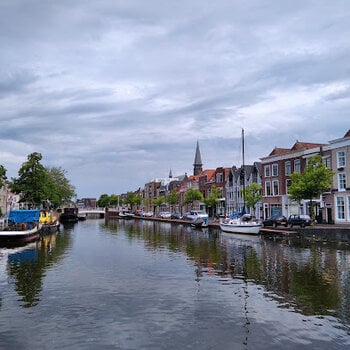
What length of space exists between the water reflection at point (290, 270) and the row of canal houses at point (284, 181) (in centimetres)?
1626

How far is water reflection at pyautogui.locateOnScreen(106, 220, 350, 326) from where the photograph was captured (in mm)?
17453

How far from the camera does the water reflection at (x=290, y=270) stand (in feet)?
57.3

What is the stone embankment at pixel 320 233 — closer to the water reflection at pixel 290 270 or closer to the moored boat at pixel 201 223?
the water reflection at pixel 290 270

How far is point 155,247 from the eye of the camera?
4141 centimetres

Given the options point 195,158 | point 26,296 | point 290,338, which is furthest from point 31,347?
point 195,158

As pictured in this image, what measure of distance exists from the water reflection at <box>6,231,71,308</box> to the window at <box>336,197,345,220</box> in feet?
121

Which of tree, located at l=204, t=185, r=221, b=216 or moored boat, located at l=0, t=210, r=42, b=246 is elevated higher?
tree, located at l=204, t=185, r=221, b=216

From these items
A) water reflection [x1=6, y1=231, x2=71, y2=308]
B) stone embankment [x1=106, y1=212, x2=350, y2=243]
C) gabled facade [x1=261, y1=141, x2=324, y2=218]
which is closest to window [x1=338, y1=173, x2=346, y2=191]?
gabled facade [x1=261, y1=141, x2=324, y2=218]

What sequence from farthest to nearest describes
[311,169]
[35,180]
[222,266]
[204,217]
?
[204,217]
[35,180]
[311,169]
[222,266]

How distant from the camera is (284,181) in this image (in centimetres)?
6925

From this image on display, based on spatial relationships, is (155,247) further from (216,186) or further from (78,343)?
(216,186)

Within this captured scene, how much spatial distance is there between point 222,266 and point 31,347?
17.4m

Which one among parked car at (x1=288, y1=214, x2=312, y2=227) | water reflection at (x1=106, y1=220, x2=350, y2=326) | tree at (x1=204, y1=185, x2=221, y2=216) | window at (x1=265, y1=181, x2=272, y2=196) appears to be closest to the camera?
water reflection at (x1=106, y1=220, x2=350, y2=326)

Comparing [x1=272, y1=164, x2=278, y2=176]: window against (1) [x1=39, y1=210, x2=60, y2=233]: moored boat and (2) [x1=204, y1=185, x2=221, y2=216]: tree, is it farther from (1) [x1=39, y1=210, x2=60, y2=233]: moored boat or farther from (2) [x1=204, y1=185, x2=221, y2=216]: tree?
(1) [x1=39, y1=210, x2=60, y2=233]: moored boat
